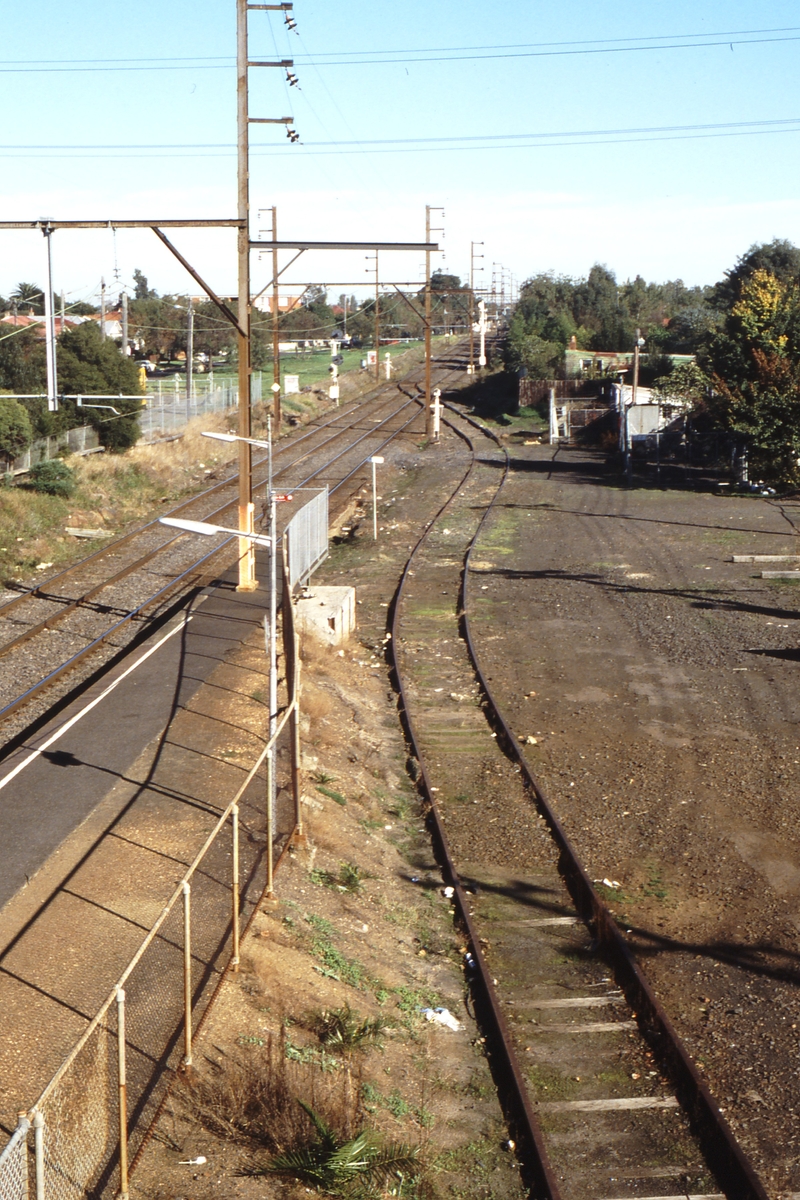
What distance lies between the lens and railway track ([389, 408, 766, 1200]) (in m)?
7.36

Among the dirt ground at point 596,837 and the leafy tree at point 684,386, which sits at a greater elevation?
the leafy tree at point 684,386

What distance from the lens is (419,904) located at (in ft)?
37.4

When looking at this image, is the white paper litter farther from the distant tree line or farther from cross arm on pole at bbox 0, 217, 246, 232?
the distant tree line

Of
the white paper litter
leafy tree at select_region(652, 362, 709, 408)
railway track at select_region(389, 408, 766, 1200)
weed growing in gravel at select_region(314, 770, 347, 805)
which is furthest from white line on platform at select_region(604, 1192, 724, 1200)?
leafy tree at select_region(652, 362, 709, 408)

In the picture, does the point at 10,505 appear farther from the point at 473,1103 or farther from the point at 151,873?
the point at 473,1103

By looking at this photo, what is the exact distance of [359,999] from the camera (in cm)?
913

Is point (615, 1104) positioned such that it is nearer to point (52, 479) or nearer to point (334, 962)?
point (334, 962)

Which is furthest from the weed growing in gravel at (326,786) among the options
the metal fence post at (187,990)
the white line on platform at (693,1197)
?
the white line on platform at (693,1197)

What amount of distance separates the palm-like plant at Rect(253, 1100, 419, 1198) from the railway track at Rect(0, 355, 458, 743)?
9541 mm

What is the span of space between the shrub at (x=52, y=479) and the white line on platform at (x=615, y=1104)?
85.8 feet

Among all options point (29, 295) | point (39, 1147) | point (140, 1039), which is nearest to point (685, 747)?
point (140, 1039)

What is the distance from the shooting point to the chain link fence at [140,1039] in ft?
18.0

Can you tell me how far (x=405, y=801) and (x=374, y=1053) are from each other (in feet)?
19.2

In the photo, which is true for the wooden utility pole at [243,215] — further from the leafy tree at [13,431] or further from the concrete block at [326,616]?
the leafy tree at [13,431]
